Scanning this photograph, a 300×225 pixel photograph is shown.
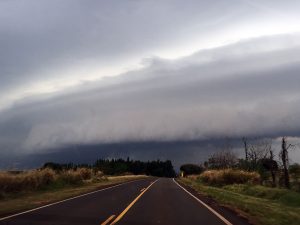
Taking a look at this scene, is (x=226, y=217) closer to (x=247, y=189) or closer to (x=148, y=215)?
(x=148, y=215)

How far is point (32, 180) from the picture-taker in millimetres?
34219

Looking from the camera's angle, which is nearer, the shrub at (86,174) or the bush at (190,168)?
the shrub at (86,174)

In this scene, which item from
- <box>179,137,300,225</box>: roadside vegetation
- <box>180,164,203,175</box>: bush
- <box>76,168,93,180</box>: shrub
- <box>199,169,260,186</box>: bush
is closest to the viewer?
<box>179,137,300,225</box>: roadside vegetation

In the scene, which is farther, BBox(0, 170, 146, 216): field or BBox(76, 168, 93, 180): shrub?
BBox(76, 168, 93, 180): shrub

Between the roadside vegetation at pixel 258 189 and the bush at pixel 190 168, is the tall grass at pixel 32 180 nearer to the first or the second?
the roadside vegetation at pixel 258 189

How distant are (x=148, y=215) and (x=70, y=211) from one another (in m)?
3.18

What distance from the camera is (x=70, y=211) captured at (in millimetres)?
18703

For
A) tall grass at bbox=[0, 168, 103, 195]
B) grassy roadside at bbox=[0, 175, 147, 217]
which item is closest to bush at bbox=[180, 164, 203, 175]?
tall grass at bbox=[0, 168, 103, 195]

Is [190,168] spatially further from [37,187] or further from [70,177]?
[37,187]

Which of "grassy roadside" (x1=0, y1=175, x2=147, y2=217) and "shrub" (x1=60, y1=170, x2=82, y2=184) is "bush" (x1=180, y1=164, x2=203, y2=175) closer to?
"shrub" (x1=60, y1=170, x2=82, y2=184)

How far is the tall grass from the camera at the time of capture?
30.3 m

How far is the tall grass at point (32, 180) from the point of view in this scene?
30344 mm

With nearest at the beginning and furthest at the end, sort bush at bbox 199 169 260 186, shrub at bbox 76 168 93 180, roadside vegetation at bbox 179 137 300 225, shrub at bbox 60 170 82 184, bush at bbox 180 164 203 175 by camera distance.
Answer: roadside vegetation at bbox 179 137 300 225, shrub at bbox 60 170 82 184, bush at bbox 199 169 260 186, shrub at bbox 76 168 93 180, bush at bbox 180 164 203 175

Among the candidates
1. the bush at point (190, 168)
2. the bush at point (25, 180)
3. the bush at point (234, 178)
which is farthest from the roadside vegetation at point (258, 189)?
the bush at point (190, 168)
